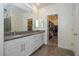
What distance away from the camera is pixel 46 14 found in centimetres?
502

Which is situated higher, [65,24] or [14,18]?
[14,18]

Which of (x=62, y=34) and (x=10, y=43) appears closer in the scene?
(x=10, y=43)

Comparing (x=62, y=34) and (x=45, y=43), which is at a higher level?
(x=62, y=34)

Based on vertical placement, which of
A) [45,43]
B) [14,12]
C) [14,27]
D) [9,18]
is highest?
[14,12]

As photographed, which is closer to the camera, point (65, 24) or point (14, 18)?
point (14, 18)

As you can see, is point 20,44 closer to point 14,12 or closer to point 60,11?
point 14,12

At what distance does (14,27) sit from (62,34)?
2201mm

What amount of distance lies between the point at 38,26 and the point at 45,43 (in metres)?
0.95

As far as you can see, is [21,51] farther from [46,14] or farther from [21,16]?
[46,14]

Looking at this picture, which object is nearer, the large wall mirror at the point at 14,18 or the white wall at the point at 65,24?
the large wall mirror at the point at 14,18

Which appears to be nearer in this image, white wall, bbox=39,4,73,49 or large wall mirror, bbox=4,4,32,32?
large wall mirror, bbox=4,4,32,32

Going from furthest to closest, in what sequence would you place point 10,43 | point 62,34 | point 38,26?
point 38,26 < point 62,34 < point 10,43

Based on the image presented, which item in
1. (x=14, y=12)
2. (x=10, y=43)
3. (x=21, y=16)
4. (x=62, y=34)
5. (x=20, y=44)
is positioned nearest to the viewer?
(x=10, y=43)

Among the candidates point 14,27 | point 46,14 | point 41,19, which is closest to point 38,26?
point 41,19
